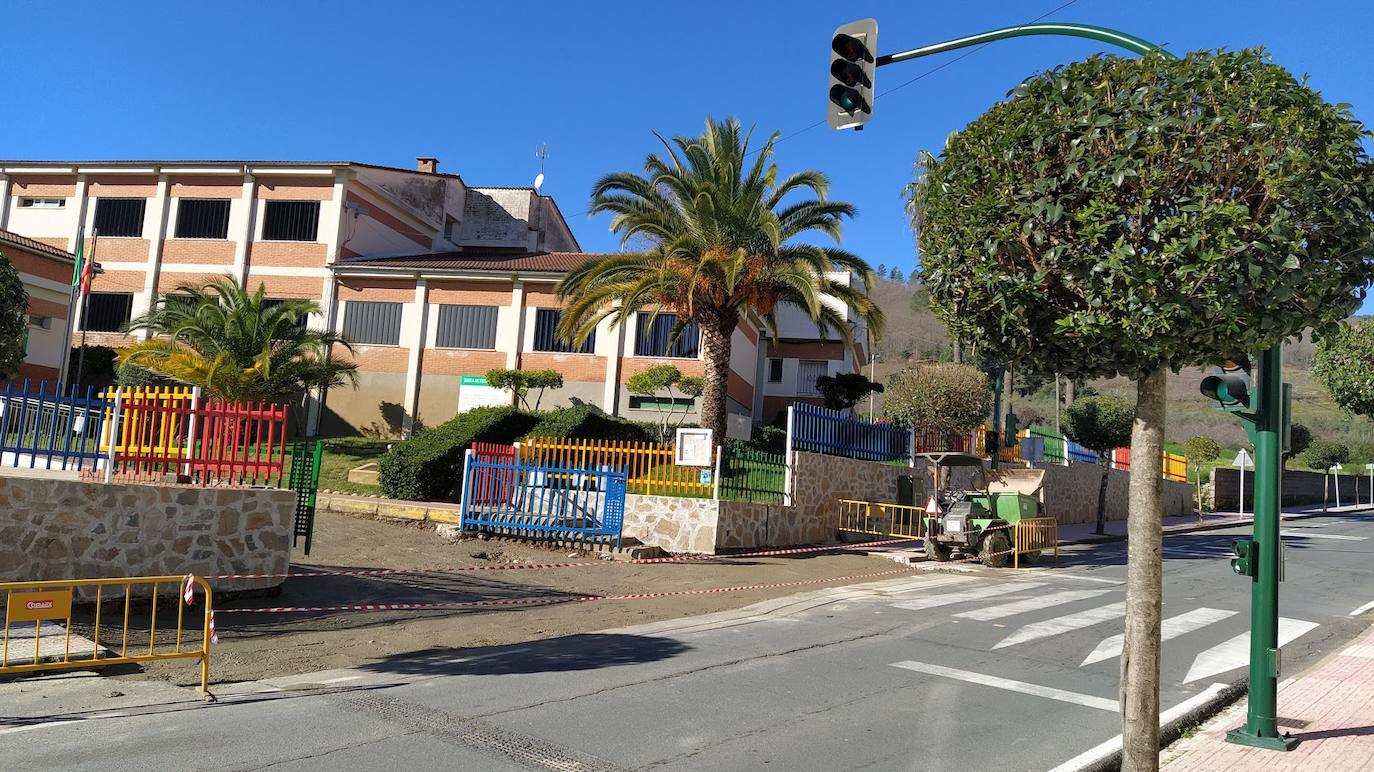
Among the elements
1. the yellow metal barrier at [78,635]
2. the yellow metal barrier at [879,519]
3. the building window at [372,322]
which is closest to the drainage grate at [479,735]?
the yellow metal barrier at [78,635]

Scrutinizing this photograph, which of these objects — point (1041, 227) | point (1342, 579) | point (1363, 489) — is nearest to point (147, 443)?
point (1041, 227)

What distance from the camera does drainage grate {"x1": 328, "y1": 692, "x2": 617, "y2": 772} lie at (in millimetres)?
5156

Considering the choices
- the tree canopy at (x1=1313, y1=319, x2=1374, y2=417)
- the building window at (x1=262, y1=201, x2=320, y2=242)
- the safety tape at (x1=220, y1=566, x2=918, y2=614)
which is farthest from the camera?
the building window at (x1=262, y1=201, x2=320, y2=242)

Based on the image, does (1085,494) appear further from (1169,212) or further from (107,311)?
(107,311)

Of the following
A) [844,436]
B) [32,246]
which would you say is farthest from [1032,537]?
[32,246]

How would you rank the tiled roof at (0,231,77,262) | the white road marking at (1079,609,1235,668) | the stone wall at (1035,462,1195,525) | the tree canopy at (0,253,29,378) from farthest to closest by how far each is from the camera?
1. the stone wall at (1035,462,1195,525)
2. the tiled roof at (0,231,77,262)
3. the tree canopy at (0,253,29,378)
4. the white road marking at (1079,609,1235,668)

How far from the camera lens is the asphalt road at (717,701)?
210 inches

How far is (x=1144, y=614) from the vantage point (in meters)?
4.41

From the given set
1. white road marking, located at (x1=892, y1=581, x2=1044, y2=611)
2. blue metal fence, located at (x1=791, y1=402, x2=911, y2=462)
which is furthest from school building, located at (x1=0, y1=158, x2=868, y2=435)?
white road marking, located at (x1=892, y1=581, x2=1044, y2=611)

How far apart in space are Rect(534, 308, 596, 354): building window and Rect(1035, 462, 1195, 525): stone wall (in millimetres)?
15339

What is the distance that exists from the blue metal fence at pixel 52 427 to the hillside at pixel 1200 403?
35.3 meters

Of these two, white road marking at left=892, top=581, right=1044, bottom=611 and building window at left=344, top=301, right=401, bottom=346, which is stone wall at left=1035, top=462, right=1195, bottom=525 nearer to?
white road marking at left=892, top=581, right=1044, bottom=611

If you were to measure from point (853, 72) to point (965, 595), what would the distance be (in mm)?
7934

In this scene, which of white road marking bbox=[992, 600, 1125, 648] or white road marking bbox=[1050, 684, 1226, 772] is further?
white road marking bbox=[992, 600, 1125, 648]
